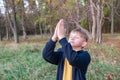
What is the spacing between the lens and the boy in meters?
2.29

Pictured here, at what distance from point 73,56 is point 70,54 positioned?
35mm

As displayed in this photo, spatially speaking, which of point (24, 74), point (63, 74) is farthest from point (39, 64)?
point (63, 74)

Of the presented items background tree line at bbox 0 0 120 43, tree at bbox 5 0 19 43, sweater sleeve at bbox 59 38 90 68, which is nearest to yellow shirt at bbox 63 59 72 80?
sweater sleeve at bbox 59 38 90 68

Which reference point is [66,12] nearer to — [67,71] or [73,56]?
[67,71]

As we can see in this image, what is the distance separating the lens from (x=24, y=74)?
638 cm

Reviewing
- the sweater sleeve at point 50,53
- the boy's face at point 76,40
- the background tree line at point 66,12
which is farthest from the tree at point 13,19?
the boy's face at point 76,40

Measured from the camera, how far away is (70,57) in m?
2.28

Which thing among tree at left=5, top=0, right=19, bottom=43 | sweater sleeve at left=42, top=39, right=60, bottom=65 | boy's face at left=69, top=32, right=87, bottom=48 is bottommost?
tree at left=5, top=0, right=19, bottom=43

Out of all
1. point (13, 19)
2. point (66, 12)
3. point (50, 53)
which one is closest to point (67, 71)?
point (50, 53)

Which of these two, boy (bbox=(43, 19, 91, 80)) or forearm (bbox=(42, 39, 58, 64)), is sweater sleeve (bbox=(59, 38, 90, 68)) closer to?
boy (bbox=(43, 19, 91, 80))

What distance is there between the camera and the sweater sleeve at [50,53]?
2.42 meters

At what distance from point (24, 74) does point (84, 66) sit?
13.5 feet

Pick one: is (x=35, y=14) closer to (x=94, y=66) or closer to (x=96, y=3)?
(x=96, y=3)

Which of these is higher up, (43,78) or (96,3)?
(96,3)
